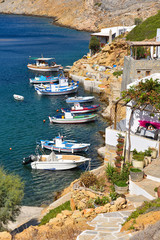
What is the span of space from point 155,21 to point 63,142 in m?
47.3

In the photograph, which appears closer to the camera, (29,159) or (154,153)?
(154,153)

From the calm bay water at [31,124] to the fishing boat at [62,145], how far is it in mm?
967

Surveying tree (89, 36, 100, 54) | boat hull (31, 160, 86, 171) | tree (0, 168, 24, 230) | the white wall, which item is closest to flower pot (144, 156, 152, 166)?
the white wall

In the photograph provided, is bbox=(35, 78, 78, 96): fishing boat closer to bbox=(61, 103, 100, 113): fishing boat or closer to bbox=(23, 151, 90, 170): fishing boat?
bbox=(61, 103, 100, 113): fishing boat

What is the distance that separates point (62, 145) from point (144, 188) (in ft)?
68.0

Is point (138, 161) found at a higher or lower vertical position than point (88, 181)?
higher

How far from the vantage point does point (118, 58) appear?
75.9 m

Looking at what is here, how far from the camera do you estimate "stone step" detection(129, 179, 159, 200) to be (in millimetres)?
19016

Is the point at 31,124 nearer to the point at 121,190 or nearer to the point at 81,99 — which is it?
the point at 81,99

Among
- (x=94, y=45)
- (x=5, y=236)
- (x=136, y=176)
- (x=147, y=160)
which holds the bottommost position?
(x=5, y=236)

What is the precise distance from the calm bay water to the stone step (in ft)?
35.8

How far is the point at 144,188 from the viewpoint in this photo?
19.6 metres

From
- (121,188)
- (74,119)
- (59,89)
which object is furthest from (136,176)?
(59,89)

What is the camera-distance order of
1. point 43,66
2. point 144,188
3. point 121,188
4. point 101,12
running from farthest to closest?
point 101,12 < point 43,66 < point 121,188 < point 144,188
